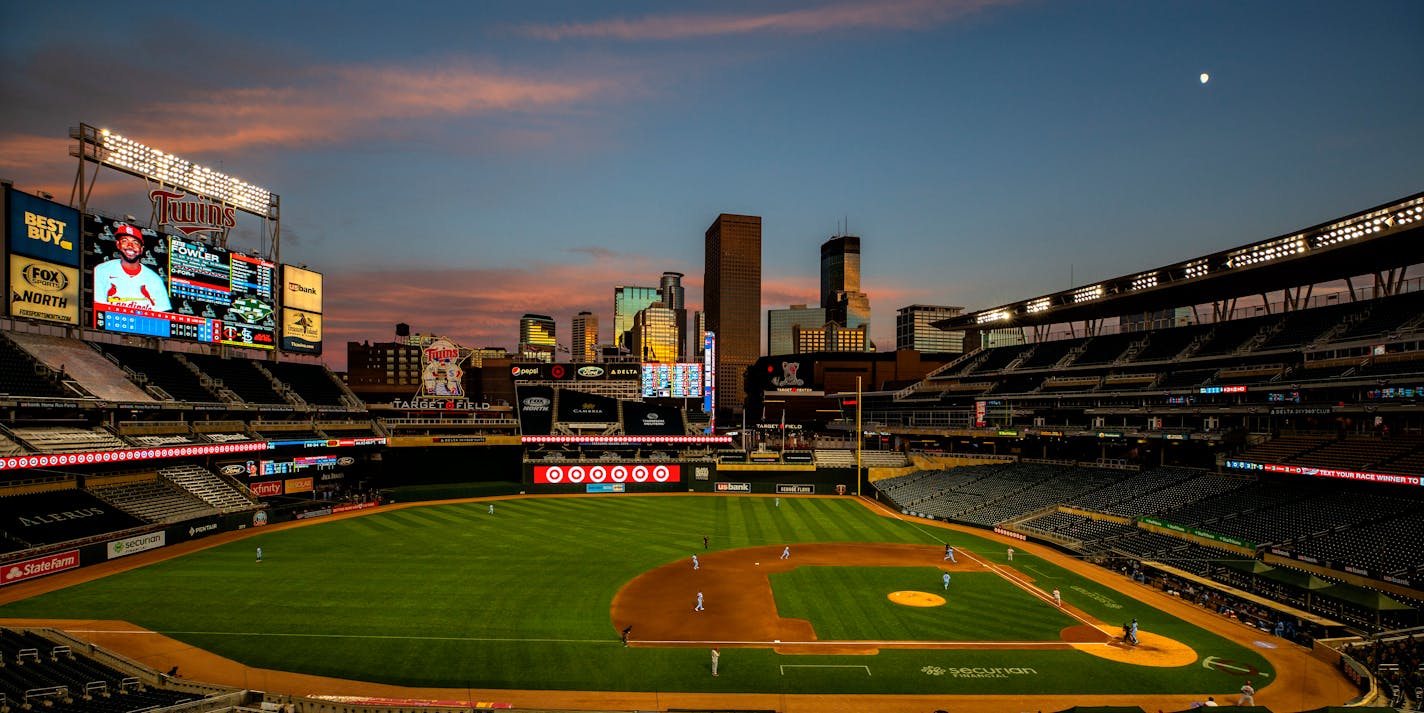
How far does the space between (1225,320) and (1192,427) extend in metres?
12.8

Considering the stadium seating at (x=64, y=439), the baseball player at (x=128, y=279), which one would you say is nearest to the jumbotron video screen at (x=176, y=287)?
the baseball player at (x=128, y=279)

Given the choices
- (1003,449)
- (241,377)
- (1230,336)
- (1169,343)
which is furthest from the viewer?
(1003,449)

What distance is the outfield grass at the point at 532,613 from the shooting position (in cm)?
2131

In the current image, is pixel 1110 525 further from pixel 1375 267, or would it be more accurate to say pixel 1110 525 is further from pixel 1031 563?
pixel 1375 267

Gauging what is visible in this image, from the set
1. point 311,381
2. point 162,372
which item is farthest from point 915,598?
point 311,381

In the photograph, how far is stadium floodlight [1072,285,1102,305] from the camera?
59688 millimetres

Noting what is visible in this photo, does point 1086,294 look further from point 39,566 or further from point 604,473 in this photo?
point 39,566

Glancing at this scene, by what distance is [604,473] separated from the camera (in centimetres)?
6406

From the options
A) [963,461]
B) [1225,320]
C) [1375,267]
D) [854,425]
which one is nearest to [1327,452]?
[1375,267]

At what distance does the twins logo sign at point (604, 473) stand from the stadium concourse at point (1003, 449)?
0.20m

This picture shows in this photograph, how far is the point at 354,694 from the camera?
1978 centimetres

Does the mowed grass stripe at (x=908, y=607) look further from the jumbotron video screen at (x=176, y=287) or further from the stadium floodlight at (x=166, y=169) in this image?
the stadium floodlight at (x=166, y=169)

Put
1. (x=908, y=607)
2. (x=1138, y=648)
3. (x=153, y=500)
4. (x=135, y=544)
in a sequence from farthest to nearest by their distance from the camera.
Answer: (x=153, y=500), (x=135, y=544), (x=908, y=607), (x=1138, y=648)

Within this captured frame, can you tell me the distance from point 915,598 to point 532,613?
16.1 meters
